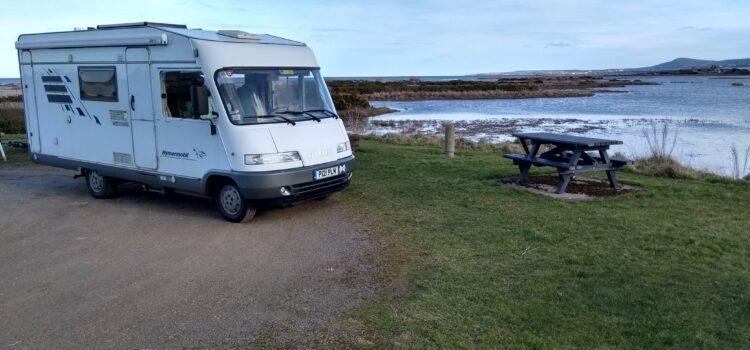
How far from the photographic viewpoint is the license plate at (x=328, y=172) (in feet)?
27.3

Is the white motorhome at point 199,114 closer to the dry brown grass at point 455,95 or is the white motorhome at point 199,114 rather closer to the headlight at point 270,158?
the headlight at point 270,158

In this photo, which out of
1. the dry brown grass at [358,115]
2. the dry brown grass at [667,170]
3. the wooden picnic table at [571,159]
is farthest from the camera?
the dry brown grass at [358,115]

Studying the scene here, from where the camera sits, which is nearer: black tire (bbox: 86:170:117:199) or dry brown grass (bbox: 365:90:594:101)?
black tire (bbox: 86:170:117:199)

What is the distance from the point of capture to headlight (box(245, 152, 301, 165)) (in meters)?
7.80

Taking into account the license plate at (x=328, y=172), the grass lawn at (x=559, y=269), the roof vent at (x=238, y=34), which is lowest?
the grass lawn at (x=559, y=269)

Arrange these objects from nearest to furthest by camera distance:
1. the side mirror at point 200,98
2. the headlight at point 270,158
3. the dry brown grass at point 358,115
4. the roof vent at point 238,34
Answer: the headlight at point 270,158
the side mirror at point 200,98
the roof vent at point 238,34
the dry brown grass at point 358,115

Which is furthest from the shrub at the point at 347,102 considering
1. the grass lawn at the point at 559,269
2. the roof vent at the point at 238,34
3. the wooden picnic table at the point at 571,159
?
the roof vent at the point at 238,34

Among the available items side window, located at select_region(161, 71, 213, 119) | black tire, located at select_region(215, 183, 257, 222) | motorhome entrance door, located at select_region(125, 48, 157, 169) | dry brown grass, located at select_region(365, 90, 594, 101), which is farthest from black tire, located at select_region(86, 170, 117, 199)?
dry brown grass, located at select_region(365, 90, 594, 101)

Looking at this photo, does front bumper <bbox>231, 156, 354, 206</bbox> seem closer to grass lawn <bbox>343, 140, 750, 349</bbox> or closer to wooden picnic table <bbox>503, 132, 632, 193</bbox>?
grass lawn <bbox>343, 140, 750, 349</bbox>

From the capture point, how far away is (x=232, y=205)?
8.32 metres

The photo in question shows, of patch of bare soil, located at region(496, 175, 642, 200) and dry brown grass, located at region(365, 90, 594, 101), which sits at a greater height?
dry brown grass, located at region(365, 90, 594, 101)

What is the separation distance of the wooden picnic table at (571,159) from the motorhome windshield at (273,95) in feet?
11.4

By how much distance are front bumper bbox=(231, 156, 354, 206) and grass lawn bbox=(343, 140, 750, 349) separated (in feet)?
3.06

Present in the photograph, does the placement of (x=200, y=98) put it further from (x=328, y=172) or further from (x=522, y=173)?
(x=522, y=173)
